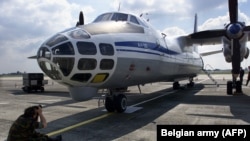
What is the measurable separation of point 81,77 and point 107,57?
130 centimetres

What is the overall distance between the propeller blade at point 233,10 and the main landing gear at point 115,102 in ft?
32.7

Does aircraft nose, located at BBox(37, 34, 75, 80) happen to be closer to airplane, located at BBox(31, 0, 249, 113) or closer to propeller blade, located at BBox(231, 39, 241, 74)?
airplane, located at BBox(31, 0, 249, 113)

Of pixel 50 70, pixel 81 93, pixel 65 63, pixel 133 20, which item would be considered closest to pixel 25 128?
pixel 65 63

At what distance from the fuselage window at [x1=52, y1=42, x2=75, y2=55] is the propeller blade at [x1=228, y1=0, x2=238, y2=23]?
485 inches

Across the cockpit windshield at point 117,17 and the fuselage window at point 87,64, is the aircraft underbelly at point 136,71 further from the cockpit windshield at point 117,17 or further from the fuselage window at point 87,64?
the cockpit windshield at point 117,17

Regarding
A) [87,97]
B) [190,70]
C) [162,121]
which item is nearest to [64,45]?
[87,97]

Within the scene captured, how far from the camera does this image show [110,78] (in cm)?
1060

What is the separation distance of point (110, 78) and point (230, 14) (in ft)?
35.6

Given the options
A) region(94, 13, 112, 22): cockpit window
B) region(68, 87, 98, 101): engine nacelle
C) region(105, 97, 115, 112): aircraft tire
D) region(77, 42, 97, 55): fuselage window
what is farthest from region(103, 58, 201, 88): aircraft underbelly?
region(94, 13, 112, 22): cockpit window

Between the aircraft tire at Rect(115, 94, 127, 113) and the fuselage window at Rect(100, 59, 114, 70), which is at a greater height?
the fuselage window at Rect(100, 59, 114, 70)

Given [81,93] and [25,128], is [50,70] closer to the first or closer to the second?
[81,93]

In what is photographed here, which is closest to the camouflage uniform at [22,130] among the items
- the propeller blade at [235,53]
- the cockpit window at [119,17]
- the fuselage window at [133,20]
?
the cockpit window at [119,17]

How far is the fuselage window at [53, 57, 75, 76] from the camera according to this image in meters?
8.78

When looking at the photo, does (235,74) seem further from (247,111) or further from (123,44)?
(123,44)
